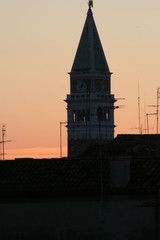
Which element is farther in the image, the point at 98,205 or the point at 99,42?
the point at 99,42

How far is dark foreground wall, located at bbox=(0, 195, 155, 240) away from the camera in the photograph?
51.3 metres

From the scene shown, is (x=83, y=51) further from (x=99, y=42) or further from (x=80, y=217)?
(x=80, y=217)

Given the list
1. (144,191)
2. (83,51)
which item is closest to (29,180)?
(144,191)

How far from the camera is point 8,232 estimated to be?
51.7 meters

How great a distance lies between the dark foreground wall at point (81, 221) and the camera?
51.3 metres

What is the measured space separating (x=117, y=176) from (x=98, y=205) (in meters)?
2.04

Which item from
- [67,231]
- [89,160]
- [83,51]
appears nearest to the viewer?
[67,231]

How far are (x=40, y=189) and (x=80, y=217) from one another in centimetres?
250

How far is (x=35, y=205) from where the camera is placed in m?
52.0

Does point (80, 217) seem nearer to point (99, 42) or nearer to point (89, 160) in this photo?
point (89, 160)

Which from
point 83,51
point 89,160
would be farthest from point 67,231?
point 83,51

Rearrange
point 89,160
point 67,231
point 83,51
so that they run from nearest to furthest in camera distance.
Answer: point 67,231, point 89,160, point 83,51

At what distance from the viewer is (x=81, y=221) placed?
5141 centimetres

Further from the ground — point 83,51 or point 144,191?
point 83,51
